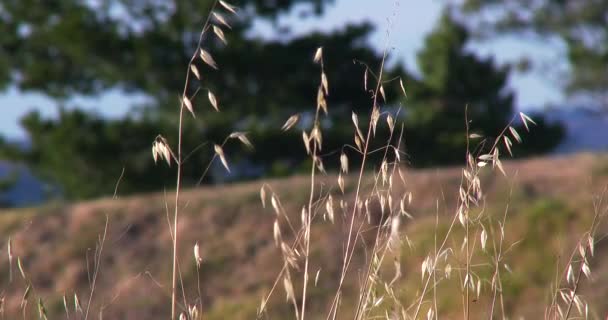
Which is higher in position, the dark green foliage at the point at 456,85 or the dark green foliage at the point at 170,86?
the dark green foliage at the point at 170,86

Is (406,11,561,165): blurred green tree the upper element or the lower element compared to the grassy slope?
lower

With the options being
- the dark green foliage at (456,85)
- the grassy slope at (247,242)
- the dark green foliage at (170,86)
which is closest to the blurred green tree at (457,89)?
the dark green foliage at (456,85)

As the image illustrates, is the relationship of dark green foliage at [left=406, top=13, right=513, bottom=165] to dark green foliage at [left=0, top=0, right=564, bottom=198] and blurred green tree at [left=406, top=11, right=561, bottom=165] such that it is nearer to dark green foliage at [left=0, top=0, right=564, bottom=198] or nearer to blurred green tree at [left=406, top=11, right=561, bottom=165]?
blurred green tree at [left=406, top=11, right=561, bottom=165]

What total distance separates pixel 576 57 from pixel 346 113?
14.0m

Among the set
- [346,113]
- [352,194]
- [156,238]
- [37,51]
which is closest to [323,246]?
[352,194]

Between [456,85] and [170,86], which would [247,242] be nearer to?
[170,86]

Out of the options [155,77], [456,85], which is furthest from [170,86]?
[456,85]

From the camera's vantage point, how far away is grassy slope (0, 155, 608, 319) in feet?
→ 27.6

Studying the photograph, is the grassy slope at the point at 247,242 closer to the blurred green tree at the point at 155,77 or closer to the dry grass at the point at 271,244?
the dry grass at the point at 271,244

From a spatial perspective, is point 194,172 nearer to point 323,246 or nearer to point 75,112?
point 75,112

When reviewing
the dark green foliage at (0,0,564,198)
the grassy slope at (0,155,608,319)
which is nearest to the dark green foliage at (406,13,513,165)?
the dark green foliage at (0,0,564,198)

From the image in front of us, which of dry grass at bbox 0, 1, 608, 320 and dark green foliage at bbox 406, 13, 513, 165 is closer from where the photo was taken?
dry grass at bbox 0, 1, 608, 320

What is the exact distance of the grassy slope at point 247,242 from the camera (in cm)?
841

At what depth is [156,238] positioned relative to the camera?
10500 mm
